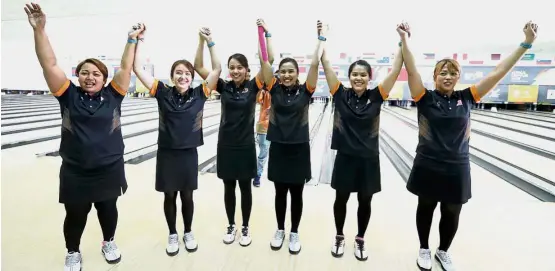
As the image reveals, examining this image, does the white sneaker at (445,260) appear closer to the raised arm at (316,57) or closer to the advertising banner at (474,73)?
the raised arm at (316,57)

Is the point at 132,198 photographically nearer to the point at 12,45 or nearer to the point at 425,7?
the point at 425,7

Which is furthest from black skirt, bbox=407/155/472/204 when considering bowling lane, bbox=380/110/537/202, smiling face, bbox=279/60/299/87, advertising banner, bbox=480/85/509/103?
advertising banner, bbox=480/85/509/103

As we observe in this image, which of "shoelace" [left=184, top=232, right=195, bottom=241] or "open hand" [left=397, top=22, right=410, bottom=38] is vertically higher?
"open hand" [left=397, top=22, right=410, bottom=38]

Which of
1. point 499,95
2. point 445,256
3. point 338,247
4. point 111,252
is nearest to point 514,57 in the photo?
point 445,256

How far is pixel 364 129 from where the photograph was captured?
6.30ft

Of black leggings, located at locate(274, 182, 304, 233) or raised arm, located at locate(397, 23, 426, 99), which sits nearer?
raised arm, located at locate(397, 23, 426, 99)

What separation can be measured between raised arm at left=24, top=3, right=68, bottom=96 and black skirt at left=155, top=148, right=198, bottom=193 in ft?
2.12

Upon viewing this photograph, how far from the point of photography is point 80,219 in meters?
1.80

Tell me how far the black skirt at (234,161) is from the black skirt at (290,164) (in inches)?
7.2

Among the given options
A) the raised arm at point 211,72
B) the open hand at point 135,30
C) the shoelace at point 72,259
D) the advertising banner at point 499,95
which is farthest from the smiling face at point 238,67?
the advertising banner at point 499,95

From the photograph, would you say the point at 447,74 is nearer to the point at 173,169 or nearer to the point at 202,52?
the point at 202,52

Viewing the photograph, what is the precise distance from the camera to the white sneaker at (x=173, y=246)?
2.01 m

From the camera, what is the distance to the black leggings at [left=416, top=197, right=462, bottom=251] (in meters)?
1.88

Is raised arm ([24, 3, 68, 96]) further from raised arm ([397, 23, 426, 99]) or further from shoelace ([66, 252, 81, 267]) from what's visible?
raised arm ([397, 23, 426, 99])
